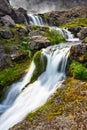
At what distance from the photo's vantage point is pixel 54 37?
3384 centimetres

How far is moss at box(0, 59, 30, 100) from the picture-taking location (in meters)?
23.1

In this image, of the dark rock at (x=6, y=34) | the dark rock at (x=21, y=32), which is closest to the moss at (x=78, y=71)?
the dark rock at (x=6, y=34)

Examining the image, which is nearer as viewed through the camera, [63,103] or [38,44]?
[63,103]

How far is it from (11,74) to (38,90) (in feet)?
15.3

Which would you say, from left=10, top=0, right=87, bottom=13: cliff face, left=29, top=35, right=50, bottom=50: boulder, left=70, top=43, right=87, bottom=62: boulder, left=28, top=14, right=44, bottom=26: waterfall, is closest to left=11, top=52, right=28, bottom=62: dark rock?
left=29, top=35, right=50, bottom=50: boulder

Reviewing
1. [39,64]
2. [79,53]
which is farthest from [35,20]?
[79,53]

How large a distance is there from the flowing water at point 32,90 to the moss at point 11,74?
620 millimetres

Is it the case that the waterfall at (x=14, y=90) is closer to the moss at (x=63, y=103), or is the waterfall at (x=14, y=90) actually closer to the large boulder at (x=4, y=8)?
the moss at (x=63, y=103)

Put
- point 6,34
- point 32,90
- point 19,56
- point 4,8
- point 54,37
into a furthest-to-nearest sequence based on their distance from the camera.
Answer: point 4,8
point 54,37
point 6,34
point 19,56
point 32,90

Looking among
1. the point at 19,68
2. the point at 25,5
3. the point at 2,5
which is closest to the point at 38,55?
the point at 19,68

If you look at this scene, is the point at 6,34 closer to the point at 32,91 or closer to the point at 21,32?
the point at 21,32

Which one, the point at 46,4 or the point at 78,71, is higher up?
the point at 46,4

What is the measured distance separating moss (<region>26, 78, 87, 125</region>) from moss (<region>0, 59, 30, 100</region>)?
670 centimetres

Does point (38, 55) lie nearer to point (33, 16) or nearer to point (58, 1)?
point (33, 16)
